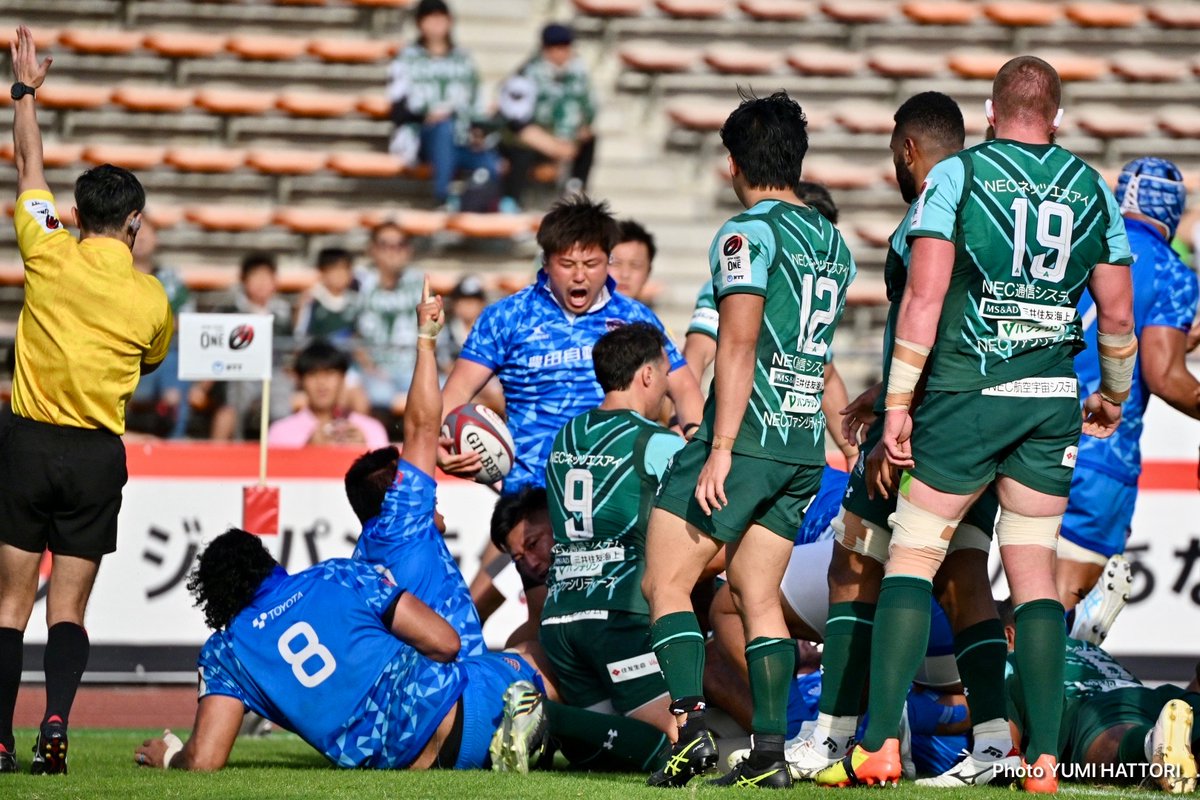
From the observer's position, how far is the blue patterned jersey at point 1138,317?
758 centimetres

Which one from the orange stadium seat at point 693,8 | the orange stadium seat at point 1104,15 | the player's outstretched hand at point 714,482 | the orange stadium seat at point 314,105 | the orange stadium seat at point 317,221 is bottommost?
the player's outstretched hand at point 714,482

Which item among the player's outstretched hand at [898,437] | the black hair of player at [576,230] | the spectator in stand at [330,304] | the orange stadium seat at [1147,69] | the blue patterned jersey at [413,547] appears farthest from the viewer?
the orange stadium seat at [1147,69]

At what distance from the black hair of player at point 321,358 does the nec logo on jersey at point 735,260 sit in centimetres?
632

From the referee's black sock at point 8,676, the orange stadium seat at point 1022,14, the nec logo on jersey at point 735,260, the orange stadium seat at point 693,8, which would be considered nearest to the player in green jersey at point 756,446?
the nec logo on jersey at point 735,260

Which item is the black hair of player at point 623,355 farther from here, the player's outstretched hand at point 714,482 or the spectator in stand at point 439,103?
the spectator in stand at point 439,103

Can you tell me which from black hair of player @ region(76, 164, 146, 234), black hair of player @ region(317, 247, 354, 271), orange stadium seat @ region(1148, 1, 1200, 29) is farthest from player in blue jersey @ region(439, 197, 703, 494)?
orange stadium seat @ region(1148, 1, 1200, 29)

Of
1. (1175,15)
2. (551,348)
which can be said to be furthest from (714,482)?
(1175,15)

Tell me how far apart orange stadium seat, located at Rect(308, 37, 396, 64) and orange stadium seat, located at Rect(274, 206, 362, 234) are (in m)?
2.04

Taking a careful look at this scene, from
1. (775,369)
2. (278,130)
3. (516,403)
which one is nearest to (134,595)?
(516,403)

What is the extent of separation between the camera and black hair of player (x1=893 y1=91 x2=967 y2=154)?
573 cm

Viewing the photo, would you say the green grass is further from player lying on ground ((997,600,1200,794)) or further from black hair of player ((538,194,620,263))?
black hair of player ((538,194,620,263))

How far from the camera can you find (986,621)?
5.63 m

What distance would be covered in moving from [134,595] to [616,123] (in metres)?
8.37

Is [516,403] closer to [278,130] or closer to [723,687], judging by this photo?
[723,687]
